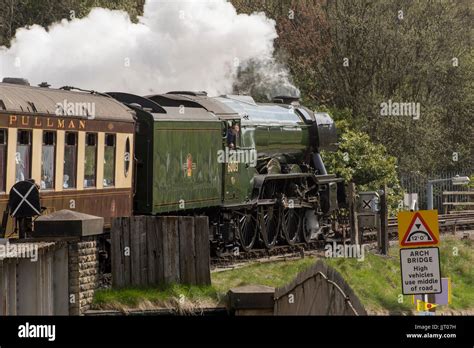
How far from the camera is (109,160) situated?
20.4m

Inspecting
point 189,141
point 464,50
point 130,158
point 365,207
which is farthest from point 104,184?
point 464,50

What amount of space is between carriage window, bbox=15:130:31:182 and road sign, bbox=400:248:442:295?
20.8ft

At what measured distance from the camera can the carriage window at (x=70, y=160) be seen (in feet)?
62.2

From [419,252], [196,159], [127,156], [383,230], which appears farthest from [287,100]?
[419,252]

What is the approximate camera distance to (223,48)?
112 ft

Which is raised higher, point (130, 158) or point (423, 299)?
point (130, 158)

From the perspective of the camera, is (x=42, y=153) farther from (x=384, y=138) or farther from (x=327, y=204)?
(x=384, y=138)

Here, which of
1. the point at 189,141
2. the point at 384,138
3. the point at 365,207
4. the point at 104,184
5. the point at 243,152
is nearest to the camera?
the point at 104,184

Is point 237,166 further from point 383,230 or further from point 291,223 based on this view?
point 383,230

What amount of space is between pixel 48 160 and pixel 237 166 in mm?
7460

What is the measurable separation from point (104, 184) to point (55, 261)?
312 centimetres

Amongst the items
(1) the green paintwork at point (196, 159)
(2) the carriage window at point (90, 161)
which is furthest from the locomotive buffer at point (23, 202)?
(1) the green paintwork at point (196, 159)

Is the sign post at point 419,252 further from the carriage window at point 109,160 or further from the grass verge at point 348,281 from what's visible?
the carriage window at point 109,160
